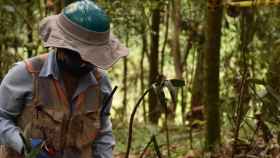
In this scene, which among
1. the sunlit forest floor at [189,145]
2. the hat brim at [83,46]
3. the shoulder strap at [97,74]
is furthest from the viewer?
the sunlit forest floor at [189,145]

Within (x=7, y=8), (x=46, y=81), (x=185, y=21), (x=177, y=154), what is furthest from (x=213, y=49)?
(x=185, y=21)

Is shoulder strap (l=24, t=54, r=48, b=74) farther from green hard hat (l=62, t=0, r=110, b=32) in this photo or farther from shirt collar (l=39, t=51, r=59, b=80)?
green hard hat (l=62, t=0, r=110, b=32)

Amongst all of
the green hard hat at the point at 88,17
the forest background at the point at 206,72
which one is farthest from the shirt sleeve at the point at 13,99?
the forest background at the point at 206,72

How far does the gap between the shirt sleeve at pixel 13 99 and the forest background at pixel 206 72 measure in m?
0.69

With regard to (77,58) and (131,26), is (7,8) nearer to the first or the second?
(131,26)

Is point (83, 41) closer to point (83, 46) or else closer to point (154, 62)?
point (83, 46)

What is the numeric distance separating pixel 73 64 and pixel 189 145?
3.94 m

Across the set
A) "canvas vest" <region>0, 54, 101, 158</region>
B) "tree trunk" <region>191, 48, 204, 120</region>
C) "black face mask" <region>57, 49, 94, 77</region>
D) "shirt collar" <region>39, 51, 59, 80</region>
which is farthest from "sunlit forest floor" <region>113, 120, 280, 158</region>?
"tree trunk" <region>191, 48, 204, 120</region>

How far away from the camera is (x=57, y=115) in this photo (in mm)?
3516

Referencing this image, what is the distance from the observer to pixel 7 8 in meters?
7.36

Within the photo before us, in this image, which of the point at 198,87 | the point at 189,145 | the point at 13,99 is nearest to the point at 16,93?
the point at 13,99

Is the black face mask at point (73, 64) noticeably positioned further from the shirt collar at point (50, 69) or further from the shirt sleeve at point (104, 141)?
the shirt sleeve at point (104, 141)

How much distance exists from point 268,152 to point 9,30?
4.53m

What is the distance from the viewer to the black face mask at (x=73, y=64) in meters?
3.36
